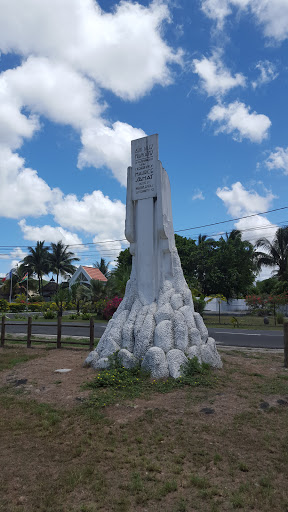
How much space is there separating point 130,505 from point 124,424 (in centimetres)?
188

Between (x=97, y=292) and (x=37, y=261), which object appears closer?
(x=97, y=292)

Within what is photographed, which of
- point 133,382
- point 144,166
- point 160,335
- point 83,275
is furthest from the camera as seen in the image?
point 83,275

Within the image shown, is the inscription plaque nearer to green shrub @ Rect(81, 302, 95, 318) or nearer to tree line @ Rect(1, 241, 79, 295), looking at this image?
green shrub @ Rect(81, 302, 95, 318)

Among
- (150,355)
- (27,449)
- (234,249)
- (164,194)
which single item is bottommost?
(27,449)

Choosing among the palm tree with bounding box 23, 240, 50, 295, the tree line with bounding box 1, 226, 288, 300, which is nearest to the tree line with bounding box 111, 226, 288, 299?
the tree line with bounding box 1, 226, 288, 300

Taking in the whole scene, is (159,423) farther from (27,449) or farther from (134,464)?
(27,449)

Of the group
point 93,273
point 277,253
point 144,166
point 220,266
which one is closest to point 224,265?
point 220,266

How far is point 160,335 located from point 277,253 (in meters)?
37.2

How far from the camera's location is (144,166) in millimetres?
9406

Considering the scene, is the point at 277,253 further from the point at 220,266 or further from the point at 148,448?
the point at 148,448

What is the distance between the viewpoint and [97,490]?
12.0ft

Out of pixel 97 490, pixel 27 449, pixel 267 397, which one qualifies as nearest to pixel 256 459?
pixel 97 490

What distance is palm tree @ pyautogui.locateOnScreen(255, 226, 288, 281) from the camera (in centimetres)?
4091

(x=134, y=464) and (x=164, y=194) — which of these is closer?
(x=134, y=464)
